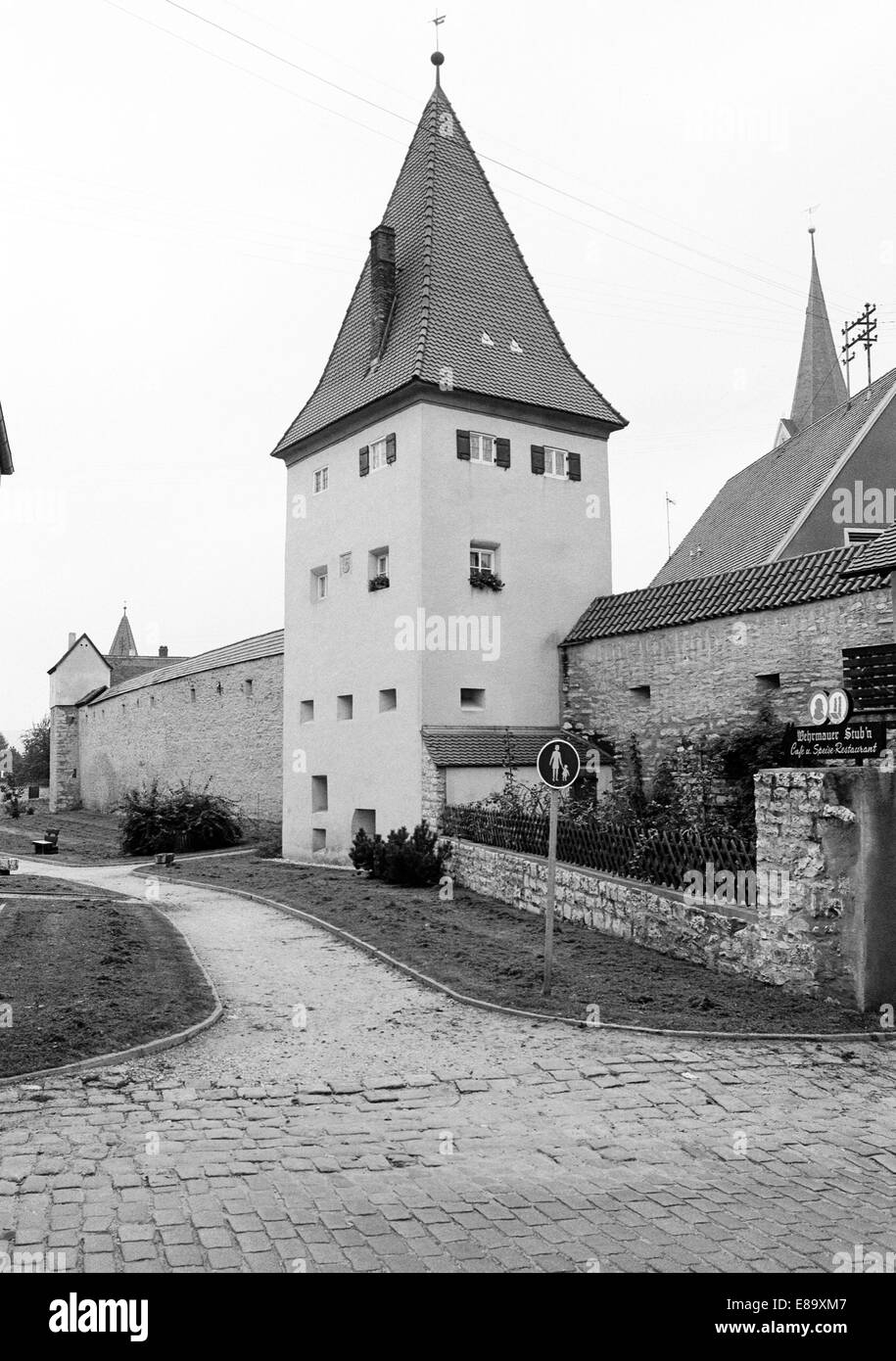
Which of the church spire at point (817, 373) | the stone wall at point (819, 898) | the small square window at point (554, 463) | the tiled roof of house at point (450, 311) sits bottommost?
the stone wall at point (819, 898)

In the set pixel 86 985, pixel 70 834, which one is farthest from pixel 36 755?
pixel 86 985

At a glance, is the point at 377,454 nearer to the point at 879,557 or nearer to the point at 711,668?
the point at 711,668

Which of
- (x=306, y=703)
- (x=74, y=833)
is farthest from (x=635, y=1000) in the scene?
(x=74, y=833)

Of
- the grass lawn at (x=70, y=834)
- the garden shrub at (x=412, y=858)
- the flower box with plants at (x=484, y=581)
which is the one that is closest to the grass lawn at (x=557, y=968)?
the garden shrub at (x=412, y=858)

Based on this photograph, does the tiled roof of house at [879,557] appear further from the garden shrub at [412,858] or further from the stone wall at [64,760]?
the stone wall at [64,760]

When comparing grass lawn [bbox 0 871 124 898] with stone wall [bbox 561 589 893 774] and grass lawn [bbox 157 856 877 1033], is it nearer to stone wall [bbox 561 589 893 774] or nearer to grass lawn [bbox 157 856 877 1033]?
grass lawn [bbox 157 856 877 1033]

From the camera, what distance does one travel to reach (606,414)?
79.2ft

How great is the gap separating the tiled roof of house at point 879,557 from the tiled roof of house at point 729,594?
152 centimetres

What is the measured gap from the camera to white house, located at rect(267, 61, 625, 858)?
2142cm

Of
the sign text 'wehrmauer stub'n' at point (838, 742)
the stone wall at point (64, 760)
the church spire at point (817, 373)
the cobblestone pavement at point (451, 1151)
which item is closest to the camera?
the cobblestone pavement at point (451, 1151)

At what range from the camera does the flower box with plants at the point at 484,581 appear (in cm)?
2181

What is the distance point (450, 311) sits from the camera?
2345 centimetres

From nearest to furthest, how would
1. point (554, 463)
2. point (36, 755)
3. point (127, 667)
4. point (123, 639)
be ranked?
point (554, 463) < point (127, 667) < point (36, 755) < point (123, 639)

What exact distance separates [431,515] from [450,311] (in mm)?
5271
